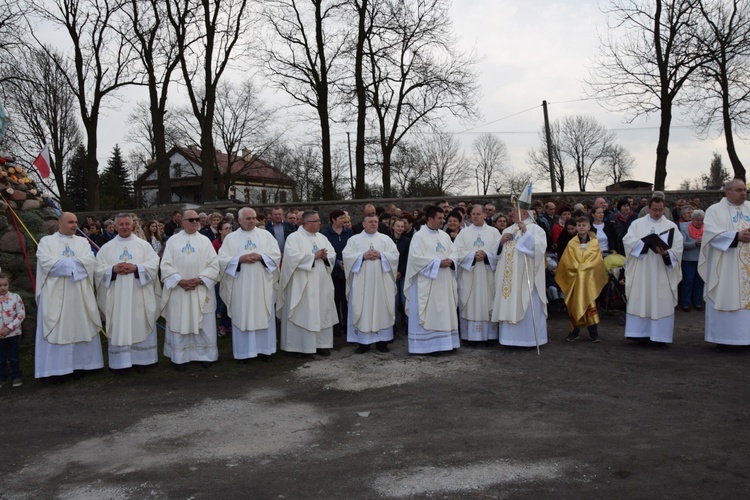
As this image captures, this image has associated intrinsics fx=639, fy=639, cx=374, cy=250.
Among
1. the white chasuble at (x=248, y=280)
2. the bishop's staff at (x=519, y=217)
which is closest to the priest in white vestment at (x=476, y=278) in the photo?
the bishop's staff at (x=519, y=217)

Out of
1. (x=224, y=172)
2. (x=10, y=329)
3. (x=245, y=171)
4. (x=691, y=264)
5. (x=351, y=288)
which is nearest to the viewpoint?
(x=10, y=329)

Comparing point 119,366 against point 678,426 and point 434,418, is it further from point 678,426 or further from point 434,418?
point 678,426

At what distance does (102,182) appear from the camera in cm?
4200

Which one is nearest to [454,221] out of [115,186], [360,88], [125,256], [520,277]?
[520,277]

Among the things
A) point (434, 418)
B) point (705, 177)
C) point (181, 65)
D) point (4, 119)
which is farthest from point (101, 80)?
point (705, 177)

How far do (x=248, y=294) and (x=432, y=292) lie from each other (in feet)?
8.16

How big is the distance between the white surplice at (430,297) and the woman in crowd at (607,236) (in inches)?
Result: 135

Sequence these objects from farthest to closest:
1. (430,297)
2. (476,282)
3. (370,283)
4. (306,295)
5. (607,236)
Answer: (607,236)
(476,282)
(370,283)
(306,295)
(430,297)

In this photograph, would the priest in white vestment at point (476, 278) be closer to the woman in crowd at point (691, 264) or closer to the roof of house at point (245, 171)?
the woman in crowd at point (691, 264)

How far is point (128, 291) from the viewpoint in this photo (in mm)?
8164

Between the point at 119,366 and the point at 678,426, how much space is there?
21.0 ft

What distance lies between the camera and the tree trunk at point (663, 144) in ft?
69.1

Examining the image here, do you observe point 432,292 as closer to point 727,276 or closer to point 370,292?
point 370,292

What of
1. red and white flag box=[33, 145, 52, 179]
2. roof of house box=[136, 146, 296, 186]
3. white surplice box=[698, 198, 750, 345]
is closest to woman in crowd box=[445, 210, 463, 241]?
white surplice box=[698, 198, 750, 345]
